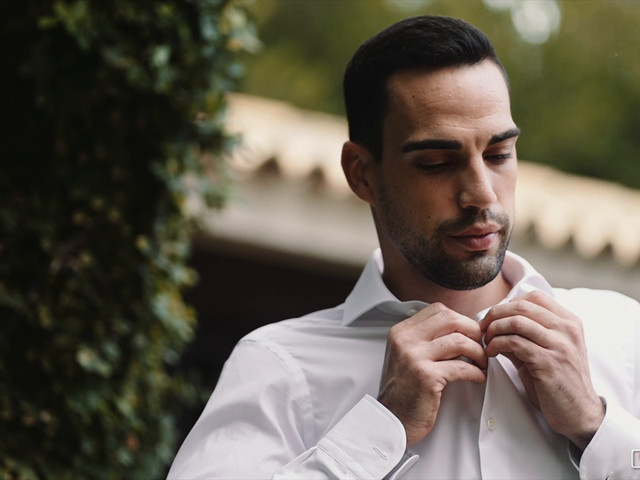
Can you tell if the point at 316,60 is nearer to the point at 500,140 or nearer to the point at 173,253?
the point at 173,253

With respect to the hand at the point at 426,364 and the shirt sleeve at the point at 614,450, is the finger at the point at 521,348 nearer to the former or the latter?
the hand at the point at 426,364

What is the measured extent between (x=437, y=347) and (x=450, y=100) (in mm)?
486

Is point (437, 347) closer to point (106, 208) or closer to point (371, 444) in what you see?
point (371, 444)

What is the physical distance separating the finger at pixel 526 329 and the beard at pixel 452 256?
150 mm

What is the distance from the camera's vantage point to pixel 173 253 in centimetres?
331

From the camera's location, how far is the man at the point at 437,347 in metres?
1.82

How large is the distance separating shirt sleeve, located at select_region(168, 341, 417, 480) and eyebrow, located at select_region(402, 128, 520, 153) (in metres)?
0.50

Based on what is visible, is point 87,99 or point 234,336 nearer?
point 87,99

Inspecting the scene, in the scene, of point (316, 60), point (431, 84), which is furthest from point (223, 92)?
point (316, 60)

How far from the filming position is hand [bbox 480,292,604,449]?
1790 mm

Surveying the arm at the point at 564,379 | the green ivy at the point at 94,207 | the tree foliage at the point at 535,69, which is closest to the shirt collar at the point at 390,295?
the arm at the point at 564,379

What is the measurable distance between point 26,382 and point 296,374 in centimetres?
121

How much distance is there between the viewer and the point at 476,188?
1.89 m

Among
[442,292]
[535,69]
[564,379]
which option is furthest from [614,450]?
[535,69]
